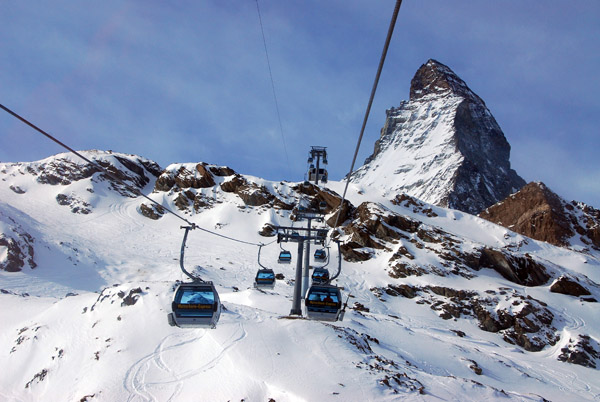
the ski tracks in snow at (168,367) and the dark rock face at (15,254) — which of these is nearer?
the ski tracks in snow at (168,367)

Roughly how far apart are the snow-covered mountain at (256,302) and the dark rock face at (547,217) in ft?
21.3

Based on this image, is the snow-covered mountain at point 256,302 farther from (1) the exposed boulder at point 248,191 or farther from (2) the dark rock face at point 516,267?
(1) the exposed boulder at point 248,191

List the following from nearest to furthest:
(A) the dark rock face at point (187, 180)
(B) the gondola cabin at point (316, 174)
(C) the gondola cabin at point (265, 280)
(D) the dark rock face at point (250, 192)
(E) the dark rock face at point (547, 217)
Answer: (C) the gondola cabin at point (265, 280) < (B) the gondola cabin at point (316, 174) < (D) the dark rock face at point (250, 192) < (A) the dark rock face at point (187, 180) < (E) the dark rock face at point (547, 217)

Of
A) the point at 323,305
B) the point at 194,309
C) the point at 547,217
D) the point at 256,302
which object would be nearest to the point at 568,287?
the point at 256,302

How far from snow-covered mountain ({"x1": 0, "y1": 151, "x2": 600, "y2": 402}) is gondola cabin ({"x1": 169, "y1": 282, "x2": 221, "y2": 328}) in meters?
4.58

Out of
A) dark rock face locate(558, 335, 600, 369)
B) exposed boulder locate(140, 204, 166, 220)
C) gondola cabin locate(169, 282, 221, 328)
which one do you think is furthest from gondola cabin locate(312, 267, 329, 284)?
exposed boulder locate(140, 204, 166, 220)

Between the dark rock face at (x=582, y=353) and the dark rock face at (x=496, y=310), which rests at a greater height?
the dark rock face at (x=496, y=310)

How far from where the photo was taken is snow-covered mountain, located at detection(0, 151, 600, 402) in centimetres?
1666

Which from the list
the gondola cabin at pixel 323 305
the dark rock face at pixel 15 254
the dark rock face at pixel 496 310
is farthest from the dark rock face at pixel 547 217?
the dark rock face at pixel 15 254

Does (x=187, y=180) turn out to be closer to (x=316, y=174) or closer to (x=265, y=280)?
(x=316, y=174)

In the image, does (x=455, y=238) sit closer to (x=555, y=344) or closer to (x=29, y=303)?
(x=555, y=344)

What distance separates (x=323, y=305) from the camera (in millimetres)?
12492

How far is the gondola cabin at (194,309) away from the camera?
11.2m

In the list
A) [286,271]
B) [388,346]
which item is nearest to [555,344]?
[388,346]
